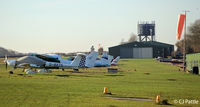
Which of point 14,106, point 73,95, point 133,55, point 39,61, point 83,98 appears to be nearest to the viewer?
point 14,106

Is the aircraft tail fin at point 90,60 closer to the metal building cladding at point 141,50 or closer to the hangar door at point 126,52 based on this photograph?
the metal building cladding at point 141,50

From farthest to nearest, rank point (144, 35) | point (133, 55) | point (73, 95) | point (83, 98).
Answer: point (144, 35)
point (133, 55)
point (73, 95)
point (83, 98)

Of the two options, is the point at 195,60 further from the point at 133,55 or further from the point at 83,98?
the point at 133,55

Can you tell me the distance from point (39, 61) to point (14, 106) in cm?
2782

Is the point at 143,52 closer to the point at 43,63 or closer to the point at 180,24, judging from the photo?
the point at 180,24

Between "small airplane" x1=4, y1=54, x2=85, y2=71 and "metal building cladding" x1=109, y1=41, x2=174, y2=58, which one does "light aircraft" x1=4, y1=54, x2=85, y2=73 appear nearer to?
"small airplane" x1=4, y1=54, x2=85, y2=71

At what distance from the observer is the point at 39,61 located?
139 ft

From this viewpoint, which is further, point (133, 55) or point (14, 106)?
point (133, 55)

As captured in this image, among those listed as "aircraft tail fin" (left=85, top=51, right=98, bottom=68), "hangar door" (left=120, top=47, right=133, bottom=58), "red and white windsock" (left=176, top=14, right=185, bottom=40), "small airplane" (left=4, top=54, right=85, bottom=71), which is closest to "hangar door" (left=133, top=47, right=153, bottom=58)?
"hangar door" (left=120, top=47, right=133, bottom=58)

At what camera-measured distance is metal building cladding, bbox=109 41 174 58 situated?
429 ft

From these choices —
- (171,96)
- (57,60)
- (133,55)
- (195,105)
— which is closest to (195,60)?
(57,60)

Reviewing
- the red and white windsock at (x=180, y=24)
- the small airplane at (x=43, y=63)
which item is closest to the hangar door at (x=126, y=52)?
the red and white windsock at (x=180, y=24)

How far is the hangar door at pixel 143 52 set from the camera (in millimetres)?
131250

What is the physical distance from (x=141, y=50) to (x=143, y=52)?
1.29m
